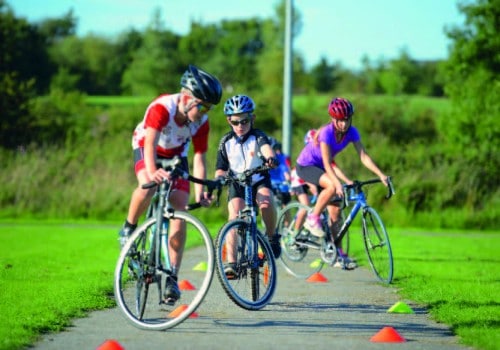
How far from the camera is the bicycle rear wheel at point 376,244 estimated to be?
455 inches

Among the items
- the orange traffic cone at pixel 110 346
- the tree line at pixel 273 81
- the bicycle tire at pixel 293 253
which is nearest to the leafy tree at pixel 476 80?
the tree line at pixel 273 81

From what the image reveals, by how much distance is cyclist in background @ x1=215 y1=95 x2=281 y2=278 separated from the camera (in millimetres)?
9328

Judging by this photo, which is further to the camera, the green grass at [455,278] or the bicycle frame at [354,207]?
the bicycle frame at [354,207]

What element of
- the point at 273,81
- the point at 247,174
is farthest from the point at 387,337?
the point at 273,81

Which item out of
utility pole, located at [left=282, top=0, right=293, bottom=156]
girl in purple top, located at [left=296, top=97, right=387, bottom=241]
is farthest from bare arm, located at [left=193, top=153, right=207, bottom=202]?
utility pole, located at [left=282, top=0, right=293, bottom=156]

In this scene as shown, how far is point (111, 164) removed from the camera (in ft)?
91.2

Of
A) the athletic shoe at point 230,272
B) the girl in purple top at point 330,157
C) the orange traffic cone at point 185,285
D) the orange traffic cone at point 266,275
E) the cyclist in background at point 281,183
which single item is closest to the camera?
the athletic shoe at point 230,272

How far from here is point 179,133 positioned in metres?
8.39

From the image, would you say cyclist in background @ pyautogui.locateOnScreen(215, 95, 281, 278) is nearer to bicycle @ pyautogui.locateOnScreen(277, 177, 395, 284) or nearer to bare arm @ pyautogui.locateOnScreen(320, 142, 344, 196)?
bare arm @ pyautogui.locateOnScreen(320, 142, 344, 196)

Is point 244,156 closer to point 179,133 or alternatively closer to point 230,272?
point 179,133

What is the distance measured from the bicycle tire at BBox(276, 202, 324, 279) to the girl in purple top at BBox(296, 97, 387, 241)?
546mm

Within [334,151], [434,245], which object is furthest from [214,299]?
[434,245]

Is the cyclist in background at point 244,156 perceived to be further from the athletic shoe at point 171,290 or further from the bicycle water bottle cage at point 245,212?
the athletic shoe at point 171,290

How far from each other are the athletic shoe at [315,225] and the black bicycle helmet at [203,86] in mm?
4359
